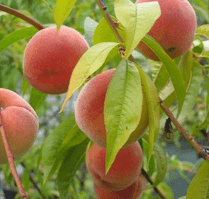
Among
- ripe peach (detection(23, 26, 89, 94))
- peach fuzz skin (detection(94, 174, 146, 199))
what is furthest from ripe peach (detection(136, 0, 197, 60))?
peach fuzz skin (detection(94, 174, 146, 199))

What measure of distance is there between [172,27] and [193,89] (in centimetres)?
25

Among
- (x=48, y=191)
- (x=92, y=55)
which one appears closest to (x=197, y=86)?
(x=92, y=55)

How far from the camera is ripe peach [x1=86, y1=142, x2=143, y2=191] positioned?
769 millimetres

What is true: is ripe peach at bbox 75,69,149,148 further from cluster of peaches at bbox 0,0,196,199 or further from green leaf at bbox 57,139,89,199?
green leaf at bbox 57,139,89,199

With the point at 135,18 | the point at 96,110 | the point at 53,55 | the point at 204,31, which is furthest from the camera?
the point at 204,31

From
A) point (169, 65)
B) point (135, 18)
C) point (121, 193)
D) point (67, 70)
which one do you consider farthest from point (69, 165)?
point (135, 18)

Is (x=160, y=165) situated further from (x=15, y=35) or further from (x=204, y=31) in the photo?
(x=15, y=35)

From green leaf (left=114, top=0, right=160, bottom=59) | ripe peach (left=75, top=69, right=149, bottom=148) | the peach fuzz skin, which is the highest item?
green leaf (left=114, top=0, right=160, bottom=59)

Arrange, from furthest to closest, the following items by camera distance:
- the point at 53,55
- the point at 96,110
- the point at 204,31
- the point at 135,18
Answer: the point at 204,31 < the point at 53,55 < the point at 96,110 < the point at 135,18

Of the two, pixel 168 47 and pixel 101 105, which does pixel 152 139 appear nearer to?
pixel 101 105

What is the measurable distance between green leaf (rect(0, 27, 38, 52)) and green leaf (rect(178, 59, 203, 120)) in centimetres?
36

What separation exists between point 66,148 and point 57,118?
154 centimetres

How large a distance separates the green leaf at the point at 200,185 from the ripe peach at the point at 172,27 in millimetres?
212

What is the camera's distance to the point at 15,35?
0.76 metres
